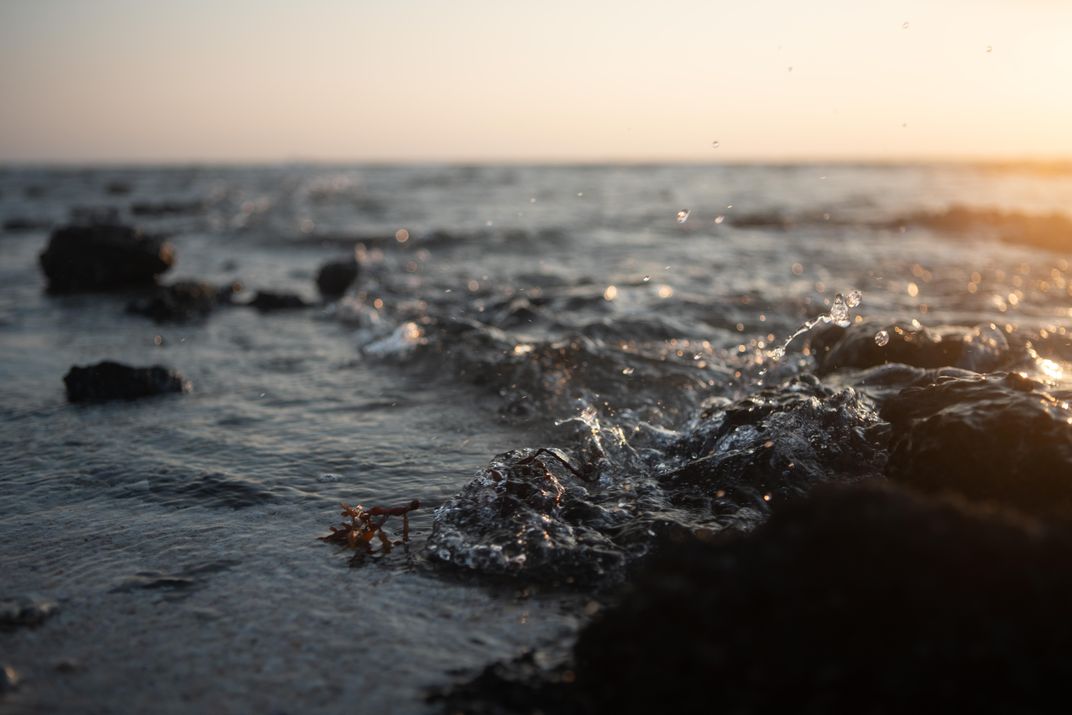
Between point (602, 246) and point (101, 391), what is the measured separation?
11638 mm

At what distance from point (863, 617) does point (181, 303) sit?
9.54 meters

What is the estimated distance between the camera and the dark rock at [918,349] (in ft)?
18.9

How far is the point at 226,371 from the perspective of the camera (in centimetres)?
714

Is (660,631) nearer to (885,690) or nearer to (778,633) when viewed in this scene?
(778,633)

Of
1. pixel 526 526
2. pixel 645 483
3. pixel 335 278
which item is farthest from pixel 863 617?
pixel 335 278

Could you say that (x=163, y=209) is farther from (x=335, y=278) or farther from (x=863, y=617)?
(x=863, y=617)

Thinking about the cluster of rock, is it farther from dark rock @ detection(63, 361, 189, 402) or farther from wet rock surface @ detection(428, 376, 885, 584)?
wet rock surface @ detection(428, 376, 885, 584)

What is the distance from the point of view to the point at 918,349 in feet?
19.1

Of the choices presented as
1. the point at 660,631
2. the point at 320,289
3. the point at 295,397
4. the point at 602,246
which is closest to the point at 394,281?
the point at 320,289

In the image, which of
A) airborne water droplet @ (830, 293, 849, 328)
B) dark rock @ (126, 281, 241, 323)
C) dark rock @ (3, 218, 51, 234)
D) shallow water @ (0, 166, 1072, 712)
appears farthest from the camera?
dark rock @ (3, 218, 51, 234)

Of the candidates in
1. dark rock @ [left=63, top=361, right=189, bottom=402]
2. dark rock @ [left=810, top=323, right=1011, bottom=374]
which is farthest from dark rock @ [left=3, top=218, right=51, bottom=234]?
dark rock @ [left=810, top=323, right=1011, bottom=374]

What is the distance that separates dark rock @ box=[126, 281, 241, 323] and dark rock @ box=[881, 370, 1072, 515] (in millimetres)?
8254

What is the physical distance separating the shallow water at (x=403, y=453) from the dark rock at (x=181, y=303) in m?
0.29

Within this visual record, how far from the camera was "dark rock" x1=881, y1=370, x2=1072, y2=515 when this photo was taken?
10.8 feet
